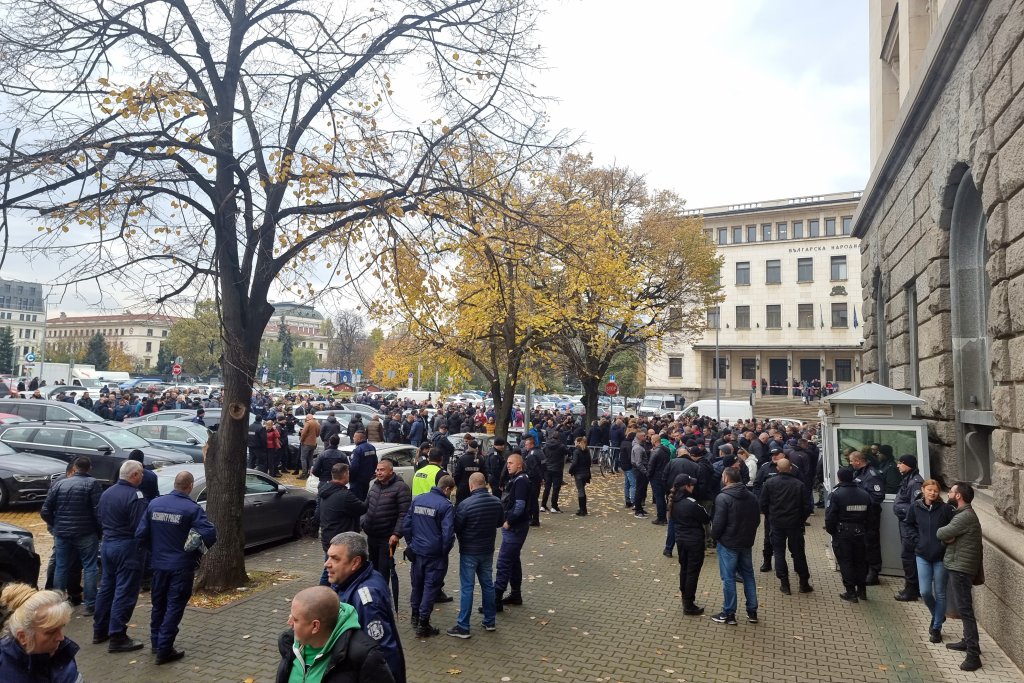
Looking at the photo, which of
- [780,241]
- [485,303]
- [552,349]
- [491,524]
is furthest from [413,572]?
[780,241]

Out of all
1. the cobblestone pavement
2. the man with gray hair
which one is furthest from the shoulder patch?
the cobblestone pavement

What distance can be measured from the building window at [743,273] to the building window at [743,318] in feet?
7.21

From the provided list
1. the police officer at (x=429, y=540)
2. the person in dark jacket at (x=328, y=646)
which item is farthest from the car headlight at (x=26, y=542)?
the person in dark jacket at (x=328, y=646)

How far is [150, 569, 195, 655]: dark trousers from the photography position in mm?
5949

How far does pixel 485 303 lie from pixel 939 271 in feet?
33.1

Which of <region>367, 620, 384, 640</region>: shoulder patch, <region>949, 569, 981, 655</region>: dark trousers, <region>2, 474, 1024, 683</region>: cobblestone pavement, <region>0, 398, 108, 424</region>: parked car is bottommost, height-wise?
<region>2, 474, 1024, 683</region>: cobblestone pavement

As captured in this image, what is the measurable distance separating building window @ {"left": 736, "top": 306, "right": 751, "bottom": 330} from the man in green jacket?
5002 centimetres

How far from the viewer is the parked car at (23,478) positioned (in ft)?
38.1

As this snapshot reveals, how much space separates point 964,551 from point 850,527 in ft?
5.83

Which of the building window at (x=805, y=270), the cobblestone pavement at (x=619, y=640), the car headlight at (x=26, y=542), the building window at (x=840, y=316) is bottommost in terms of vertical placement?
the cobblestone pavement at (x=619, y=640)

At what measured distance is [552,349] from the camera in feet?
68.5

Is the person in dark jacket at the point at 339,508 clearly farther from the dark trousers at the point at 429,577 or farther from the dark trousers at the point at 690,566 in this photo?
the dark trousers at the point at 690,566

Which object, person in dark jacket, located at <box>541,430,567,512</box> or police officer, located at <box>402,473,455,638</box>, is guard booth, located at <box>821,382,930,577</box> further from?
police officer, located at <box>402,473,455,638</box>

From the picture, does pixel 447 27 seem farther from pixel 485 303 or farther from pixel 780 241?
pixel 780 241
